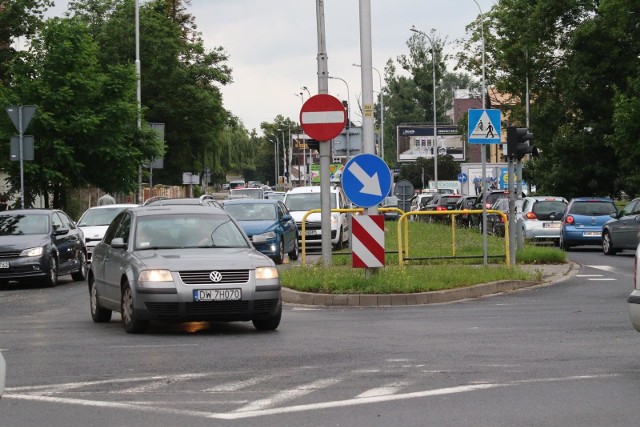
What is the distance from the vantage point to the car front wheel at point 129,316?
14266 millimetres

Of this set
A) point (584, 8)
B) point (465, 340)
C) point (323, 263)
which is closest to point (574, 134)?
point (584, 8)

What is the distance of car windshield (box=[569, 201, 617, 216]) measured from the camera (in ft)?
125

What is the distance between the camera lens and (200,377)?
10461 millimetres

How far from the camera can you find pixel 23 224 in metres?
25.9

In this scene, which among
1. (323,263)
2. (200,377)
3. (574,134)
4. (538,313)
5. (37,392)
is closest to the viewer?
(37,392)

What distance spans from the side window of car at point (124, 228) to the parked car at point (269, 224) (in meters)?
13.8

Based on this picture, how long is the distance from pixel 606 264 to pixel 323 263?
33.9 ft

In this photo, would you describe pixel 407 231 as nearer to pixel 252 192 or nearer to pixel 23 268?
pixel 23 268

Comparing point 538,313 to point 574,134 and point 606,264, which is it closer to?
point 606,264

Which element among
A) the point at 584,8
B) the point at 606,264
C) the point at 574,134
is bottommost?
the point at 606,264

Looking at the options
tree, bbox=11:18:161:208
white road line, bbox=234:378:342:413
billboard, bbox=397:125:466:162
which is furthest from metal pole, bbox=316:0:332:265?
billboard, bbox=397:125:466:162

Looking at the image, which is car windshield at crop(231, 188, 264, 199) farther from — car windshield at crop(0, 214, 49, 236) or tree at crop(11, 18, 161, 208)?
car windshield at crop(0, 214, 49, 236)

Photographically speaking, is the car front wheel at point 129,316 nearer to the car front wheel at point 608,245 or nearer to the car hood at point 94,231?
the car hood at point 94,231

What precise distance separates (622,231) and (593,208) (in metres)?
3.90
